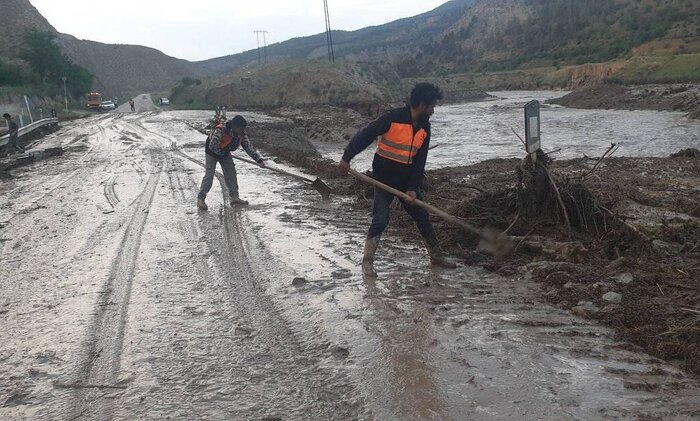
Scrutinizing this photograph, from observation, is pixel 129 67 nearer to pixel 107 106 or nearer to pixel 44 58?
pixel 44 58

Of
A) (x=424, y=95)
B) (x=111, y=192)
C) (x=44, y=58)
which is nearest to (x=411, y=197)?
(x=424, y=95)

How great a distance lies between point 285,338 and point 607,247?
3.71 metres

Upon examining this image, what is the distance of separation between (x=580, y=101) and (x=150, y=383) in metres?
45.5

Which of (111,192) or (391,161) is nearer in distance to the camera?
(391,161)

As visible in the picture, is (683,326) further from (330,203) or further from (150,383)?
(330,203)

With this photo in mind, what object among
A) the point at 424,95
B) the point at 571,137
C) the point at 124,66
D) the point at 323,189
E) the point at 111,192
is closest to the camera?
the point at 424,95

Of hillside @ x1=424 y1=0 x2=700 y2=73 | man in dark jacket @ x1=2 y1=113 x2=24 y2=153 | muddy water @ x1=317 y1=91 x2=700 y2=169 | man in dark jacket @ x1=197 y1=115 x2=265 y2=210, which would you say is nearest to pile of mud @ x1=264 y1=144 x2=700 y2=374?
man in dark jacket @ x1=197 y1=115 x2=265 y2=210

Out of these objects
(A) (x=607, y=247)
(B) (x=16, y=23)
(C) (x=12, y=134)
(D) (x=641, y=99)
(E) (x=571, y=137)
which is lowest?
(E) (x=571, y=137)

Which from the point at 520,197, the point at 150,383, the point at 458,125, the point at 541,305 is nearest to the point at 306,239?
the point at 520,197

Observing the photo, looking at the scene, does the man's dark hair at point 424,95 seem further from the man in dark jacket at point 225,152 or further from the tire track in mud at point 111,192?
the tire track in mud at point 111,192

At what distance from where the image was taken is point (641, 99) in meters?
37.2

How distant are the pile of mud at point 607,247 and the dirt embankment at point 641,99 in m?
22.7

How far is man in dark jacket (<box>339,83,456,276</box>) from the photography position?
207 inches

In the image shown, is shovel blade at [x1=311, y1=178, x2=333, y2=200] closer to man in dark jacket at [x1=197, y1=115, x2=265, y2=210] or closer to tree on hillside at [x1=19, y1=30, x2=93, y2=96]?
man in dark jacket at [x1=197, y1=115, x2=265, y2=210]
